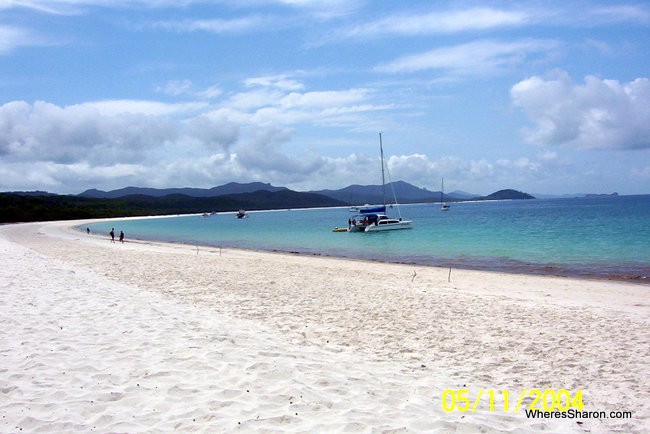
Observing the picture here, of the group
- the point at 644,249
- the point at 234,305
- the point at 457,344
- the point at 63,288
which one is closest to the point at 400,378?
the point at 457,344

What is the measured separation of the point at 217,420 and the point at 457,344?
5573 millimetres

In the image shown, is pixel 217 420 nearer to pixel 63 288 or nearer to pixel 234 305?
pixel 234 305

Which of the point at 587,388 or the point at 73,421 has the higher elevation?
the point at 73,421

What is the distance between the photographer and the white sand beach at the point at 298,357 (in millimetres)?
5410

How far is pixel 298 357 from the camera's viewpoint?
7777 mm

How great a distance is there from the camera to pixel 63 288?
44.4 feet

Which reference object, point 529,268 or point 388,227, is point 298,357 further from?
point 388,227
